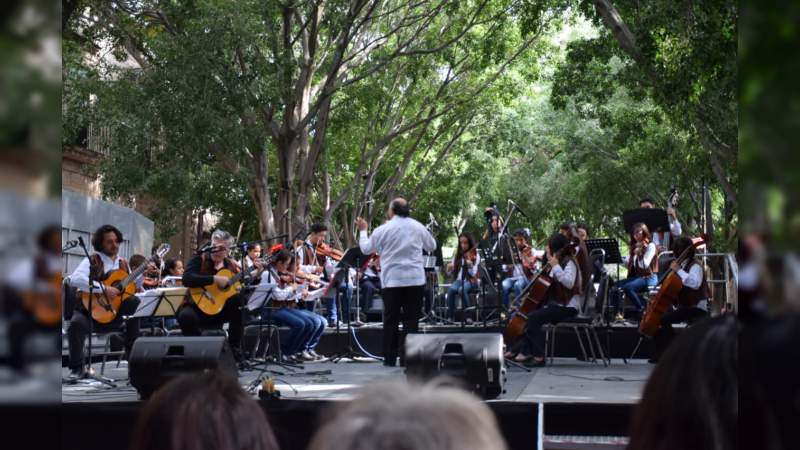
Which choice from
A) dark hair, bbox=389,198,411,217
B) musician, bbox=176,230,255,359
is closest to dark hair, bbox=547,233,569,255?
dark hair, bbox=389,198,411,217

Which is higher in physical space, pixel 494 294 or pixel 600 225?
pixel 600 225

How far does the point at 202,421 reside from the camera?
5.86 ft

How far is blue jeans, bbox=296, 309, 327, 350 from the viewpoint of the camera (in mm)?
11773

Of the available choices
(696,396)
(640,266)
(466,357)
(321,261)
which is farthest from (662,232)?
(696,396)

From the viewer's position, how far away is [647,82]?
1428 cm

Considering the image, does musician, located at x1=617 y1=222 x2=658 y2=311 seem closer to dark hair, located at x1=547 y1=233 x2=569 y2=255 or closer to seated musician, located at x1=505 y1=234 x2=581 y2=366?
seated musician, located at x1=505 y1=234 x2=581 y2=366

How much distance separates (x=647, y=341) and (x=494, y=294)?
321cm

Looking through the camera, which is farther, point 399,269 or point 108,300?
point 399,269

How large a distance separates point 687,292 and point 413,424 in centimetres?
979

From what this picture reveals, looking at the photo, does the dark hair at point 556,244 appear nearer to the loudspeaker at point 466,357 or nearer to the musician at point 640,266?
the musician at point 640,266

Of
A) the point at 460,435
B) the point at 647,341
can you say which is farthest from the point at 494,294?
the point at 460,435

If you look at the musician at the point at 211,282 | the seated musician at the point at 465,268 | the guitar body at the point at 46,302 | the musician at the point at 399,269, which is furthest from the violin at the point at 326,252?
the guitar body at the point at 46,302

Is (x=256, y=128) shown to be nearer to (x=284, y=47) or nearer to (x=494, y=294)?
(x=284, y=47)

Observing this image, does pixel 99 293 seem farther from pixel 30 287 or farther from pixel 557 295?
pixel 30 287
